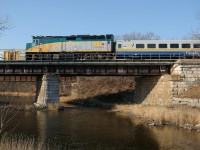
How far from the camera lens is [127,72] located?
4103 cm

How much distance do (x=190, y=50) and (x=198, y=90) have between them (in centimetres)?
790

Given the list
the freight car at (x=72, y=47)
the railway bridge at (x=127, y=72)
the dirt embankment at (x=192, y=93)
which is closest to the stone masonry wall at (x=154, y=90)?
the railway bridge at (x=127, y=72)

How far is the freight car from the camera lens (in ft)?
143

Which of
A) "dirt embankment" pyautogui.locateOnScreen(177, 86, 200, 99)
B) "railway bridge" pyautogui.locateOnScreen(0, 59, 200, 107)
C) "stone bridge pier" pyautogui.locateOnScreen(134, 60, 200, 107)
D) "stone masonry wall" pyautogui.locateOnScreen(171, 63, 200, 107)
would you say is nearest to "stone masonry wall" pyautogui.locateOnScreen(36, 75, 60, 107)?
"railway bridge" pyautogui.locateOnScreen(0, 59, 200, 107)

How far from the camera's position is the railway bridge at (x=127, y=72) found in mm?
37812

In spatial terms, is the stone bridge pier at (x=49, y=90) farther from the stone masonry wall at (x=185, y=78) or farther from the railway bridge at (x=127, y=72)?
the stone masonry wall at (x=185, y=78)

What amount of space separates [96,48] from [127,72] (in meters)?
6.16

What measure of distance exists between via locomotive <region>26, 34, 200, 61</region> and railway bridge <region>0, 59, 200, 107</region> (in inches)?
76.3

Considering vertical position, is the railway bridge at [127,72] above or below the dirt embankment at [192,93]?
above

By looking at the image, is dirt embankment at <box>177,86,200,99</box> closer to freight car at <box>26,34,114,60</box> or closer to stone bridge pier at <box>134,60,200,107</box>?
stone bridge pier at <box>134,60,200,107</box>

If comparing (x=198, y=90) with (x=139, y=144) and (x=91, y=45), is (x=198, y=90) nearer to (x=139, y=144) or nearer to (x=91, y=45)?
(x=91, y=45)

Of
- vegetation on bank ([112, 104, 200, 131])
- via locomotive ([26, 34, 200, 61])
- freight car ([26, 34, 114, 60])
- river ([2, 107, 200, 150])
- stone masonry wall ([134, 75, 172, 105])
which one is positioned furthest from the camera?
freight car ([26, 34, 114, 60])

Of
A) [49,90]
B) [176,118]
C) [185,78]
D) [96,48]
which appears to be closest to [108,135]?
[176,118]

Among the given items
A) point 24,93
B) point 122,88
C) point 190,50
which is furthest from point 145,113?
point 24,93
